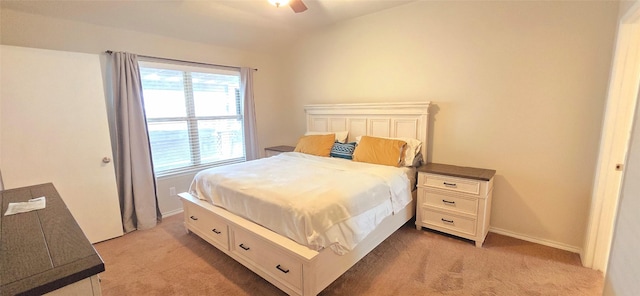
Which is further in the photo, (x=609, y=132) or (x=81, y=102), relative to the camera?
(x=81, y=102)

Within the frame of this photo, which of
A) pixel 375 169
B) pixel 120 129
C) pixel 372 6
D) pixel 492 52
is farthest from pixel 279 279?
pixel 372 6

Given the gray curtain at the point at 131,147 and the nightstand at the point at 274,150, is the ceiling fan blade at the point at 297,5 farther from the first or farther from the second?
the nightstand at the point at 274,150

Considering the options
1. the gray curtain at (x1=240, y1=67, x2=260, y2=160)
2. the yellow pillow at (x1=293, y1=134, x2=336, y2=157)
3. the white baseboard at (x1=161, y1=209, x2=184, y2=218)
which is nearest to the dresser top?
the yellow pillow at (x1=293, y1=134, x2=336, y2=157)

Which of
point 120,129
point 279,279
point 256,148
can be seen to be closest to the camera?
point 279,279

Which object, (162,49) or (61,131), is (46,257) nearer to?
(61,131)

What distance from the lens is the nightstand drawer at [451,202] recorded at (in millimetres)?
2578

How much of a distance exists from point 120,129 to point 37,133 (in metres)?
0.68

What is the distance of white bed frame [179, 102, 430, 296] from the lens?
5.95 feet

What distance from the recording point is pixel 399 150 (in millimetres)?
2988

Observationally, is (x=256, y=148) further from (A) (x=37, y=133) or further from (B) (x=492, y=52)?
(B) (x=492, y=52)

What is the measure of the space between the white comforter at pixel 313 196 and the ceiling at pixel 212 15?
180cm

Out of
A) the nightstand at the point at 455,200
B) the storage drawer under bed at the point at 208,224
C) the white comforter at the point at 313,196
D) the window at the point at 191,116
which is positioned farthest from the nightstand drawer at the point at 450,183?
the window at the point at 191,116

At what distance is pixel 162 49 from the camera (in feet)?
10.8

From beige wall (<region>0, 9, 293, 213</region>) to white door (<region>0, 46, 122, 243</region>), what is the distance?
0.31m
